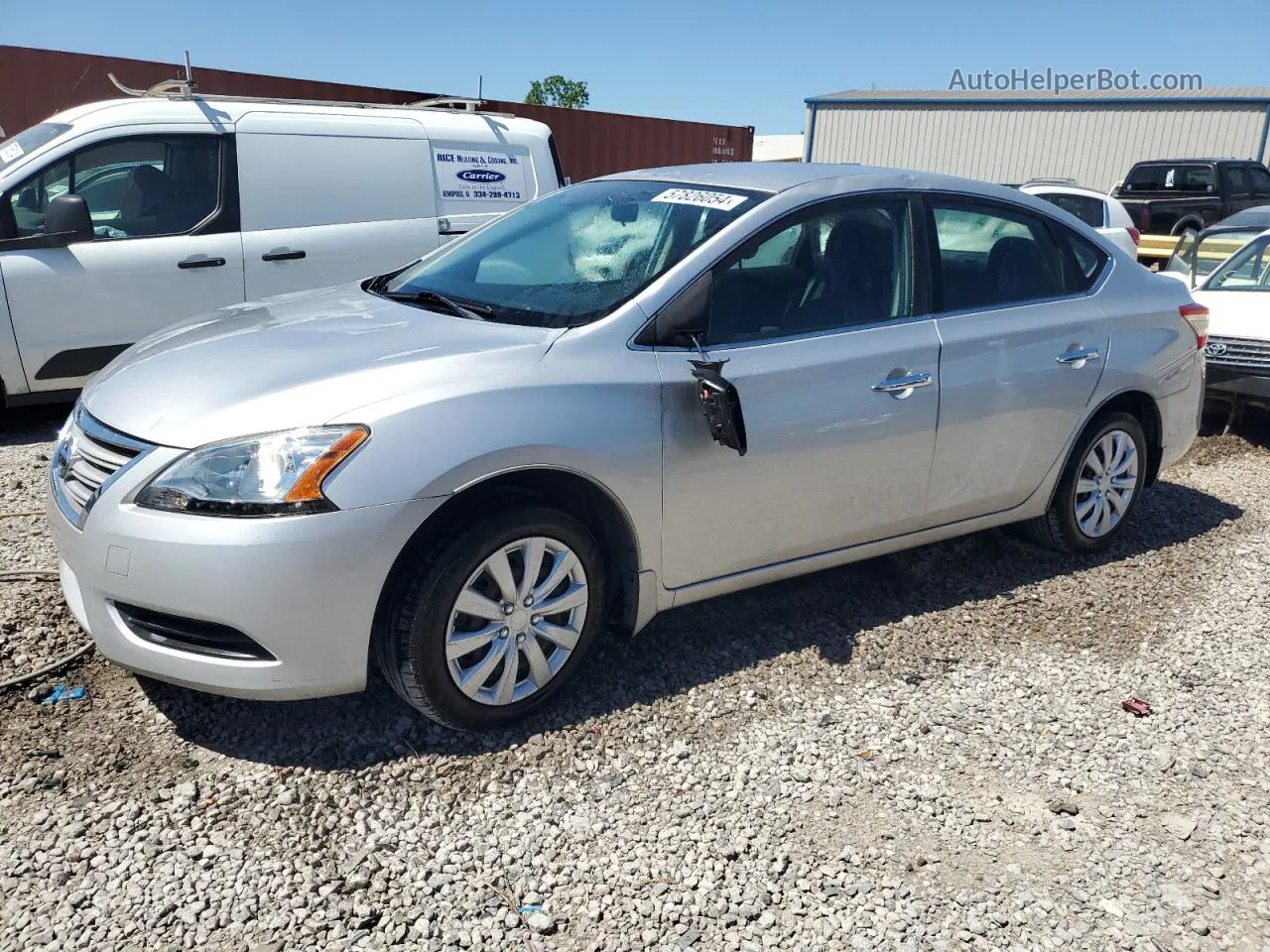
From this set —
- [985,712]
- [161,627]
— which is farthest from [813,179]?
[161,627]

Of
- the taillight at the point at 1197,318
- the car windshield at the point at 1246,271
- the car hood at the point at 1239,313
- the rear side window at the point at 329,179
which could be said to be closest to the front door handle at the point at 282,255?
the rear side window at the point at 329,179

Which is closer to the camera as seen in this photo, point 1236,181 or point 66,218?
point 66,218

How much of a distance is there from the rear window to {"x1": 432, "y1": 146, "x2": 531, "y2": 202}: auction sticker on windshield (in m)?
14.2

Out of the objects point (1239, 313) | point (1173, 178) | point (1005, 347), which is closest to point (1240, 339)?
point (1239, 313)

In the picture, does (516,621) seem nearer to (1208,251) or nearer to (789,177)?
(789,177)

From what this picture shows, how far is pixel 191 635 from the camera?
9.32ft

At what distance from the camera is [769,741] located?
10.8ft

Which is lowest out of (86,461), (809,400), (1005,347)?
(86,461)

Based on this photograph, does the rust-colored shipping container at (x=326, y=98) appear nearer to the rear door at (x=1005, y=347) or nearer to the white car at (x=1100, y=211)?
the white car at (x=1100, y=211)

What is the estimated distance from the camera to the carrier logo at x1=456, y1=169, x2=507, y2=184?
732cm

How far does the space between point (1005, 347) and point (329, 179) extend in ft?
14.7

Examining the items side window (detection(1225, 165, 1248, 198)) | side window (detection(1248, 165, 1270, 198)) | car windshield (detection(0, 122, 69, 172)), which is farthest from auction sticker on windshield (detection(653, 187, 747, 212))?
side window (detection(1248, 165, 1270, 198))

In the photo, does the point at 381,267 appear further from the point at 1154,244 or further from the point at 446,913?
the point at 1154,244

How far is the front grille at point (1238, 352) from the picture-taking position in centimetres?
697
